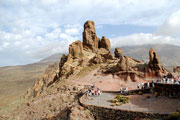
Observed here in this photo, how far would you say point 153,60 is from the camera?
26953mm

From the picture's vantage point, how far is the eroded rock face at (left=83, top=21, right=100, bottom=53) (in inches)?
1683

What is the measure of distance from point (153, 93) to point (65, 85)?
48.0 feet

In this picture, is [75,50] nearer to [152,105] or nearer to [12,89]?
[152,105]

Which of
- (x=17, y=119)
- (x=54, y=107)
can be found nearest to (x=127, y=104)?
(x=54, y=107)

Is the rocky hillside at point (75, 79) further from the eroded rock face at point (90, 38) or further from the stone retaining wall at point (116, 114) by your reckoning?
the eroded rock face at point (90, 38)

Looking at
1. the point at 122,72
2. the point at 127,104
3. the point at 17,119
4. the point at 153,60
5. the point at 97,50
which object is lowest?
the point at 17,119

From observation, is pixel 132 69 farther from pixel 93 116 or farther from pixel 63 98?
pixel 93 116

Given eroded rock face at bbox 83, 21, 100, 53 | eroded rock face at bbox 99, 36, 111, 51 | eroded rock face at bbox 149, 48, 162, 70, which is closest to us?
eroded rock face at bbox 149, 48, 162, 70

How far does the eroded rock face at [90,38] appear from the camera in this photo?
140ft

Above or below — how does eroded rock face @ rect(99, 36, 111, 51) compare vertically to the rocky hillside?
above

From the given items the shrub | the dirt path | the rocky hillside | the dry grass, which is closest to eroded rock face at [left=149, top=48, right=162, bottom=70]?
the rocky hillside

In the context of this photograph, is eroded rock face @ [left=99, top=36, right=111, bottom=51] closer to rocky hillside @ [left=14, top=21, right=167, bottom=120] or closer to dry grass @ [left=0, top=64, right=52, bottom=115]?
rocky hillside @ [left=14, top=21, right=167, bottom=120]

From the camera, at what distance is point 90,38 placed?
43.4 meters

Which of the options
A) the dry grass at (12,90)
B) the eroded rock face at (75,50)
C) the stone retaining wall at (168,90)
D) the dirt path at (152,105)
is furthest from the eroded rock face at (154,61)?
the dry grass at (12,90)
